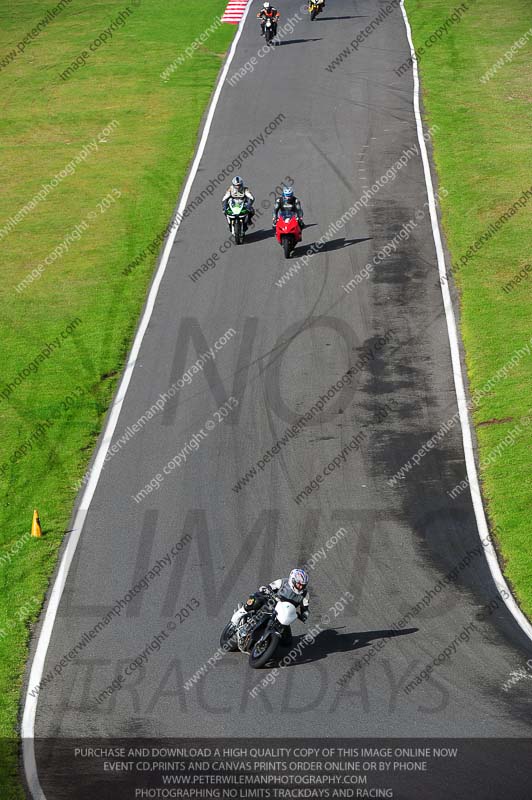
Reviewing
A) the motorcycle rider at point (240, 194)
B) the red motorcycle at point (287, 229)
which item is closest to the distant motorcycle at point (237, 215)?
the motorcycle rider at point (240, 194)

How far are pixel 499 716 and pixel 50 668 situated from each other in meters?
7.97

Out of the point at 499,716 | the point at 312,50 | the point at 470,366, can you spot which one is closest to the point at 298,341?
the point at 470,366

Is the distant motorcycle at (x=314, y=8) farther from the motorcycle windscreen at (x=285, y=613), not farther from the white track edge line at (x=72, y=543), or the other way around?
the motorcycle windscreen at (x=285, y=613)

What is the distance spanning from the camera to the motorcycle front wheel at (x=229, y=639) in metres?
18.6

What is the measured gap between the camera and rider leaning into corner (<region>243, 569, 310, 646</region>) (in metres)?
17.9

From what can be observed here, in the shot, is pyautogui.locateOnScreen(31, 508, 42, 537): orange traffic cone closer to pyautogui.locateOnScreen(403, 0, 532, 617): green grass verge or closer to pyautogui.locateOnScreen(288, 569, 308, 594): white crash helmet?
pyautogui.locateOnScreen(288, 569, 308, 594): white crash helmet

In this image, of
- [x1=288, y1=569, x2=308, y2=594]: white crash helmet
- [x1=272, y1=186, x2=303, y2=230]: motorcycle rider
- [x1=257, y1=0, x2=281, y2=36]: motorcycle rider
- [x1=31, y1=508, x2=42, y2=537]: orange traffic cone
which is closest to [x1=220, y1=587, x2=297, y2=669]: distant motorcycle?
[x1=288, y1=569, x2=308, y2=594]: white crash helmet

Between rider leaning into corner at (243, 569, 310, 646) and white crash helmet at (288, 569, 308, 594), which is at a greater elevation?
white crash helmet at (288, 569, 308, 594)

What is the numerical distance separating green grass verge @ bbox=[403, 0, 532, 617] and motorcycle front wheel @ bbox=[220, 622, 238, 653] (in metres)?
5.80

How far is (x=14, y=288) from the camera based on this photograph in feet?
114

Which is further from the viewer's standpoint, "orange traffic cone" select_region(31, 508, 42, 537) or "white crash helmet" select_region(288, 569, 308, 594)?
"orange traffic cone" select_region(31, 508, 42, 537)

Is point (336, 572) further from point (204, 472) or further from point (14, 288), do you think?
point (14, 288)

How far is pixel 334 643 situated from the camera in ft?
62.1

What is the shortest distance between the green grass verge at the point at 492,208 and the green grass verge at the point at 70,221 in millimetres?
9952
